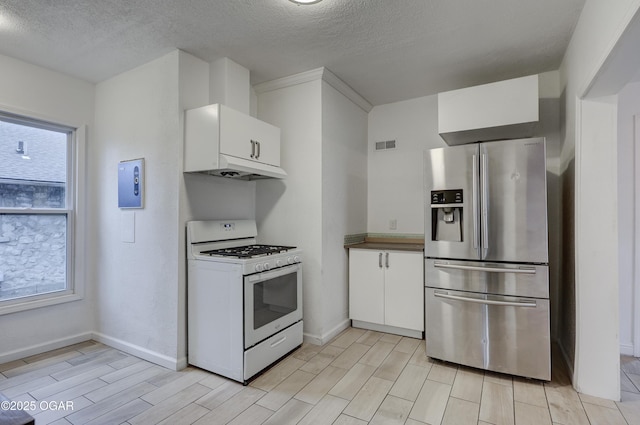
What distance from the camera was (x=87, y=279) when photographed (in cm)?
327

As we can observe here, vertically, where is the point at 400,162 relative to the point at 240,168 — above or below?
above

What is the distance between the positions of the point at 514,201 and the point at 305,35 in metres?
2.01

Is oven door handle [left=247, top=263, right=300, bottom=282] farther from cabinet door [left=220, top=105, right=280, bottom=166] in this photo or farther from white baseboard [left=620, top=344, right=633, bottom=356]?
white baseboard [left=620, top=344, right=633, bottom=356]

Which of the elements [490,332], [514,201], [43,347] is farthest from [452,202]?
[43,347]

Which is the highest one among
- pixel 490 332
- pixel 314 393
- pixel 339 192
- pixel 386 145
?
pixel 386 145

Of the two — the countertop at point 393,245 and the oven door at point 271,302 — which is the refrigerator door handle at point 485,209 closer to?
the countertop at point 393,245

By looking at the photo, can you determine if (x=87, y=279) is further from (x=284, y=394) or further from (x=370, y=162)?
(x=370, y=162)

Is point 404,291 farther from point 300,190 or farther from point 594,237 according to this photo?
point 594,237

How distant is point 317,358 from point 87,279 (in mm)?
2427

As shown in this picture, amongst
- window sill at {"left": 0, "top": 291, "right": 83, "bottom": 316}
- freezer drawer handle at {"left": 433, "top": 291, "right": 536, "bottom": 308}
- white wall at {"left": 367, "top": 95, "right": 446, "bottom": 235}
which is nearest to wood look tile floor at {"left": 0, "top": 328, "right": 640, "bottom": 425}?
window sill at {"left": 0, "top": 291, "right": 83, "bottom": 316}

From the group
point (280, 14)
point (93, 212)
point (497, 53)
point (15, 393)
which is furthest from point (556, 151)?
point (15, 393)

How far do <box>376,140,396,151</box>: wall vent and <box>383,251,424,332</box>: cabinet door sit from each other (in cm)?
138

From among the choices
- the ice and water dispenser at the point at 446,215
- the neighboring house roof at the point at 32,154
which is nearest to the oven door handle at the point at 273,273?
the ice and water dispenser at the point at 446,215

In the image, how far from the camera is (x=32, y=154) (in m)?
2.96
